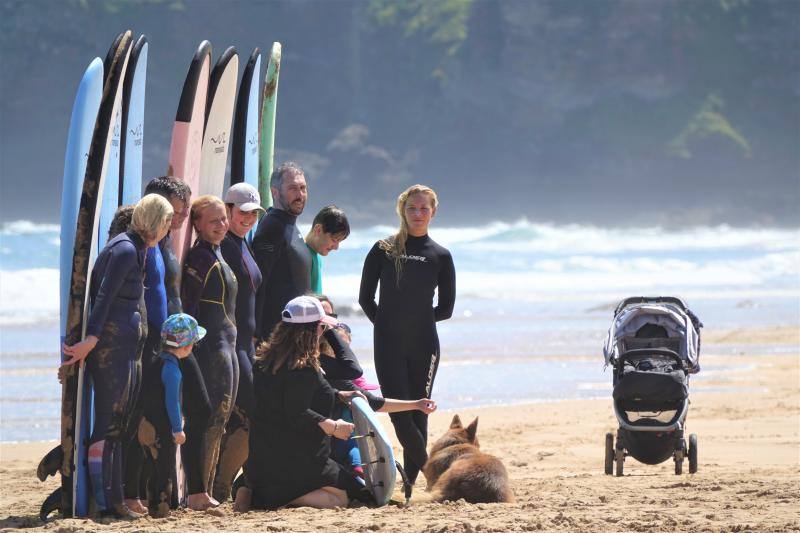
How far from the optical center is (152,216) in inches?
200

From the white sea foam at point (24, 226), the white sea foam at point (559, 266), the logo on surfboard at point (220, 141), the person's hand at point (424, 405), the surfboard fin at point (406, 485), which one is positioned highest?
the white sea foam at point (24, 226)

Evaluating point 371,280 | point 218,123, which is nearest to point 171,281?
point 371,280

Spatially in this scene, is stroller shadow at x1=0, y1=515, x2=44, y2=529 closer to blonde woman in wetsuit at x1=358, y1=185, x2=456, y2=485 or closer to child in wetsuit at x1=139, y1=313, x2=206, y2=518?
child in wetsuit at x1=139, y1=313, x2=206, y2=518

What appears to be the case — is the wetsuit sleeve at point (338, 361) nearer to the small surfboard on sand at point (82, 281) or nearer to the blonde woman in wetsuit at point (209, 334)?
the blonde woman in wetsuit at point (209, 334)

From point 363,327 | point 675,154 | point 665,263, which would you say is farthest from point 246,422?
point 675,154

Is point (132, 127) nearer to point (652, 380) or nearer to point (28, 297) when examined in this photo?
point (652, 380)

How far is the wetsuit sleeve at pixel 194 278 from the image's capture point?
217 inches

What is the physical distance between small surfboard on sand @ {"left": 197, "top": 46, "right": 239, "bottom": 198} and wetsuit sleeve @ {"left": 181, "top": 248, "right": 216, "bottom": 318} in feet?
3.73

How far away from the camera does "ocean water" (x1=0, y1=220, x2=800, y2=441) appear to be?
1194 cm

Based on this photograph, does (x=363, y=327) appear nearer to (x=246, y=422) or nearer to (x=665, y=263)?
(x=246, y=422)

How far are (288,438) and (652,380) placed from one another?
7.90ft

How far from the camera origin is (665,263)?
40.9m

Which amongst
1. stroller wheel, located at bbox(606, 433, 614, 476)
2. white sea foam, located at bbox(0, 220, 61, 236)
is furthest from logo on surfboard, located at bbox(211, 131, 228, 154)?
white sea foam, located at bbox(0, 220, 61, 236)

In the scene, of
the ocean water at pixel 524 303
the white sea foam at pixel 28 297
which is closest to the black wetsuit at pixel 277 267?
the ocean water at pixel 524 303
